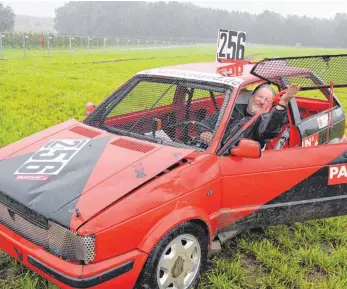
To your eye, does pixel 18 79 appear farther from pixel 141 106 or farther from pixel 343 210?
pixel 343 210

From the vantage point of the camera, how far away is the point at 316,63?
12.4ft

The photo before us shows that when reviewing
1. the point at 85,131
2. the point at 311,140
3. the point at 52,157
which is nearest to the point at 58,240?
the point at 52,157

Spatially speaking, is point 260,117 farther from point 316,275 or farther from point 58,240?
point 58,240

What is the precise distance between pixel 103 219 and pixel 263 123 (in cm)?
173

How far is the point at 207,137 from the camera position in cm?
332

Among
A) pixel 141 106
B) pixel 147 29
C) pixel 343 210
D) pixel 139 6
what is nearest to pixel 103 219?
→ pixel 141 106

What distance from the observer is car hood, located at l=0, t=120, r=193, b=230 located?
2611 millimetres

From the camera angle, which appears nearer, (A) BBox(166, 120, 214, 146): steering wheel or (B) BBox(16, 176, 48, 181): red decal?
(B) BBox(16, 176, 48, 181): red decal

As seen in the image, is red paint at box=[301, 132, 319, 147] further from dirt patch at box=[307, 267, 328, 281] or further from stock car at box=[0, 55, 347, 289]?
dirt patch at box=[307, 267, 328, 281]

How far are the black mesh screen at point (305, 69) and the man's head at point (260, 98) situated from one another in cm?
10

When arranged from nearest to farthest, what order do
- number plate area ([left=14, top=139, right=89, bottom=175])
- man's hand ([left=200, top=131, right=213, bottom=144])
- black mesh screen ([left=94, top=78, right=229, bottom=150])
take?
number plate area ([left=14, top=139, right=89, bottom=175]) → man's hand ([left=200, top=131, right=213, bottom=144]) → black mesh screen ([left=94, top=78, right=229, bottom=150])

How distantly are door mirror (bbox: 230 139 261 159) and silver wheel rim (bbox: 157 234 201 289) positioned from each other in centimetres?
73

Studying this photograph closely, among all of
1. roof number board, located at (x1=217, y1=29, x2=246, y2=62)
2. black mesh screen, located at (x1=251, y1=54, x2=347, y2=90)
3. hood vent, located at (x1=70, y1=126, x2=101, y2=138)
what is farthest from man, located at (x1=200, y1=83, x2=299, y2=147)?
roof number board, located at (x1=217, y1=29, x2=246, y2=62)

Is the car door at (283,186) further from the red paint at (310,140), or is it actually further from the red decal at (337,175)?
the red paint at (310,140)
